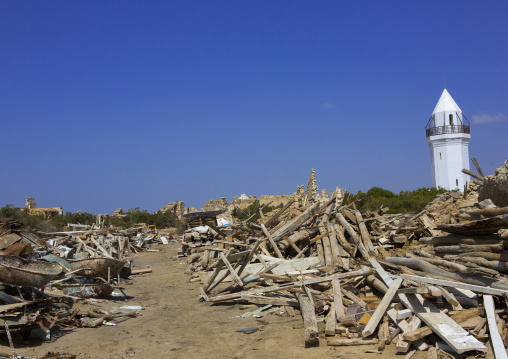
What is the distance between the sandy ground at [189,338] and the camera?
19.9 feet

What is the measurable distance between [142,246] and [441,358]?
61.0ft

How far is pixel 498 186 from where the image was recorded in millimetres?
7289

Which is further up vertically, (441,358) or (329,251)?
(329,251)

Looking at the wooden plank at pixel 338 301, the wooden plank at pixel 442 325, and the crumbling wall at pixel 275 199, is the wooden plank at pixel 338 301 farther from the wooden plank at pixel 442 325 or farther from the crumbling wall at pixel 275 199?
the crumbling wall at pixel 275 199

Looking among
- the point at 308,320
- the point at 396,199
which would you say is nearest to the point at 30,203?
the point at 396,199

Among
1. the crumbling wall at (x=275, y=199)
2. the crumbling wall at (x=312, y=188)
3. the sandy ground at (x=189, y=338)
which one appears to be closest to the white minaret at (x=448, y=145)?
the crumbling wall at (x=312, y=188)

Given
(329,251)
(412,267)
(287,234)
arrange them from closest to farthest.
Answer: (412,267), (329,251), (287,234)

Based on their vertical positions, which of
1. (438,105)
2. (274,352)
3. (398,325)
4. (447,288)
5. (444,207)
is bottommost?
(274,352)

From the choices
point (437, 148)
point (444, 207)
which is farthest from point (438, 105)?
point (444, 207)

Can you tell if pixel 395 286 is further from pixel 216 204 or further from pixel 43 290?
pixel 216 204

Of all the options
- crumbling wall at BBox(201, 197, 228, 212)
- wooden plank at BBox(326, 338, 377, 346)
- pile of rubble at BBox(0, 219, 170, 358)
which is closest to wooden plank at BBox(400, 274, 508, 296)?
wooden plank at BBox(326, 338, 377, 346)

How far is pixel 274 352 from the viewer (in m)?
5.99

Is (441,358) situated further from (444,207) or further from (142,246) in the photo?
(142,246)

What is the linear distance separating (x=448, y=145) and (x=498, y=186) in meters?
28.0
